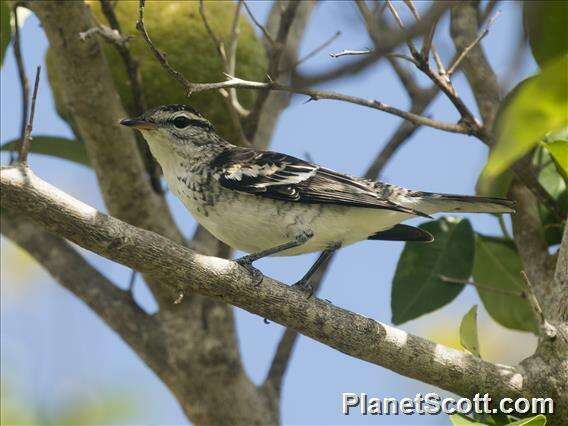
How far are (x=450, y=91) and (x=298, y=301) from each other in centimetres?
129

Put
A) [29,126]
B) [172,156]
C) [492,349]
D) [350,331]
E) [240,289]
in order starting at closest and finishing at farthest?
[29,126]
[240,289]
[350,331]
[172,156]
[492,349]

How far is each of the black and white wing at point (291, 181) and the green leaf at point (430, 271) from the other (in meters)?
0.38

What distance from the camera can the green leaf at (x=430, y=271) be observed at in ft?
15.1

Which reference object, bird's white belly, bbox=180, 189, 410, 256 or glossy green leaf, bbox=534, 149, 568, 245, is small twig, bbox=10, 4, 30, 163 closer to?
bird's white belly, bbox=180, 189, 410, 256

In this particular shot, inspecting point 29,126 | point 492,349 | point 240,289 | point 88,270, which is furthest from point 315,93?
point 492,349

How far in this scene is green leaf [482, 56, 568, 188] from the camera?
1.48m

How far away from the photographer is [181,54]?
15.1ft

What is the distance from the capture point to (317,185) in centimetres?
455

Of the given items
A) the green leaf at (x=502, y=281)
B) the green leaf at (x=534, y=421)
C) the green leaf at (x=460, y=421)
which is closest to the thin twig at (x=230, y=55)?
the green leaf at (x=502, y=281)

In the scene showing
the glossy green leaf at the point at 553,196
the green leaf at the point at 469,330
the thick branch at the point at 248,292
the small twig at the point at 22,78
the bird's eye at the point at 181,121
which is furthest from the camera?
the bird's eye at the point at 181,121

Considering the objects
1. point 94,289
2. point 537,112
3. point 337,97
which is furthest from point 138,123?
point 537,112

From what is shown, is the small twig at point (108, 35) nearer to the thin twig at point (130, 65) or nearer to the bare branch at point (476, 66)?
the thin twig at point (130, 65)

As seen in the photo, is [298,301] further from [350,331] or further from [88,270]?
[88,270]

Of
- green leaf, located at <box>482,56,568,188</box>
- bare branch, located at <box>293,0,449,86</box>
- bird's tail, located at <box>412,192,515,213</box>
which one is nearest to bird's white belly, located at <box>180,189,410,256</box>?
bird's tail, located at <box>412,192,515,213</box>
